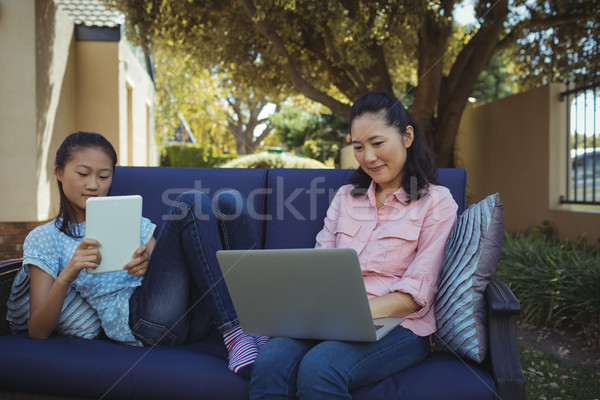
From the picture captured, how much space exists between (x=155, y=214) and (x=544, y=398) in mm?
2402

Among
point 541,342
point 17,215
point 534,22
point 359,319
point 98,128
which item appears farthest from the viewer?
point 98,128

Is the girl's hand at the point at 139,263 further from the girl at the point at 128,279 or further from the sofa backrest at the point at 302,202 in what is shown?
the sofa backrest at the point at 302,202

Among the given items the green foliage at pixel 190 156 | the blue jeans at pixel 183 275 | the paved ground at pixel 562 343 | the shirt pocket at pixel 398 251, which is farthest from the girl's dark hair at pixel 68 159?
the green foliage at pixel 190 156

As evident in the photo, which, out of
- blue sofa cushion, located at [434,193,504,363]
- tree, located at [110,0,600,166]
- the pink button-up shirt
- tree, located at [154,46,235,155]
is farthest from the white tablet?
tree, located at [154,46,235,155]

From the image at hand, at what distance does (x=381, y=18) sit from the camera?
24.6ft

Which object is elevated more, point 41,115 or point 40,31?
point 40,31

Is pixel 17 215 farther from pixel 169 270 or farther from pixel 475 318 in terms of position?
pixel 475 318

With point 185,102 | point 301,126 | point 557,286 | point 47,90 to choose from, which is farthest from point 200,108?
point 557,286

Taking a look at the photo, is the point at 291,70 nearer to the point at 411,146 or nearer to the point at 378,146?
the point at 411,146

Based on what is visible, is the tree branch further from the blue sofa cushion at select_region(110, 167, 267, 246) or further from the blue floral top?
the blue floral top

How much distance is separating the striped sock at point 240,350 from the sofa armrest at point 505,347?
2.93ft

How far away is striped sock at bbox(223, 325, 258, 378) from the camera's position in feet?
6.52

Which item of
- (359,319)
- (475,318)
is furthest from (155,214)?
(475,318)

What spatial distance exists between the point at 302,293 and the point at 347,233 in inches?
28.0
